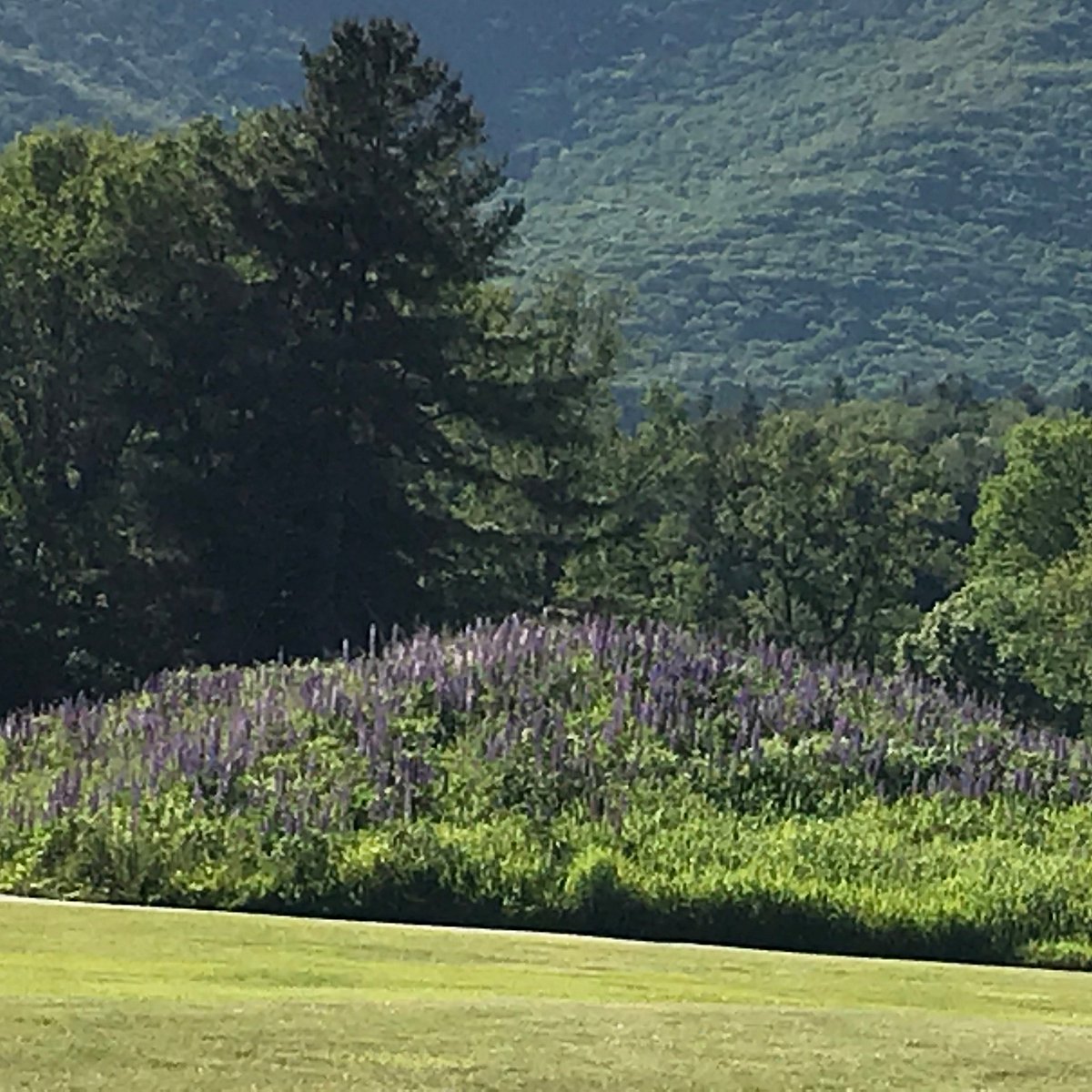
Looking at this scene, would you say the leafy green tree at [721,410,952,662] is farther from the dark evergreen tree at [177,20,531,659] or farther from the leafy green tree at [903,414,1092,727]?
the dark evergreen tree at [177,20,531,659]

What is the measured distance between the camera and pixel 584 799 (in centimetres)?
2086

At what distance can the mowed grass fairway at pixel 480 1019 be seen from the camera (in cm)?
905

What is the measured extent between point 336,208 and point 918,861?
2298 centimetres

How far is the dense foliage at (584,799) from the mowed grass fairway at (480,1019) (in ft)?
12.0

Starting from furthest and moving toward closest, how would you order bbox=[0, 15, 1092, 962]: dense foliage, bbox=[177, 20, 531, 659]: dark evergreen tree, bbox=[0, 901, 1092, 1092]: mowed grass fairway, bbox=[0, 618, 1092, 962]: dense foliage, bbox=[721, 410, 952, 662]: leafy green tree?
bbox=[721, 410, 952, 662]: leafy green tree, bbox=[177, 20, 531, 659]: dark evergreen tree, bbox=[0, 15, 1092, 962]: dense foliage, bbox=[0, 618, 1092, 962]: dense foliage, bbox=[0, 901, 1092, 1092]: mowed grass fairway

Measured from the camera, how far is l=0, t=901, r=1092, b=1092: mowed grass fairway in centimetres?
905

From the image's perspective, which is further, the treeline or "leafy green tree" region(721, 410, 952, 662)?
"leafy green tree" region(721, 410, 952, 662)

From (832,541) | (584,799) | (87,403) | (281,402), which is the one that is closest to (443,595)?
(281,402)

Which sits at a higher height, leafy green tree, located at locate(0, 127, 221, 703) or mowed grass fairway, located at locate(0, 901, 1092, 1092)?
leafy green tree, located at locate(0, 127, 221, 703)

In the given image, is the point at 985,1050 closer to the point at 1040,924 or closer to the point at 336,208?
the point at 1040,924

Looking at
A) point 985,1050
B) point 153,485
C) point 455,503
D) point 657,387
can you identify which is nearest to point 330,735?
point 985,1050

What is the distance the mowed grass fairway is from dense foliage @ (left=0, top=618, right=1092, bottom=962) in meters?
3.66

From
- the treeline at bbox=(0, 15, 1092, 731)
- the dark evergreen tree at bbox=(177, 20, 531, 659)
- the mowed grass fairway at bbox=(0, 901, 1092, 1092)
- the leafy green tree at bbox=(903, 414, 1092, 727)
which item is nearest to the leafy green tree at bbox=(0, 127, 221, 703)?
the treeline at bbox=(0, 15, 1092, 731)

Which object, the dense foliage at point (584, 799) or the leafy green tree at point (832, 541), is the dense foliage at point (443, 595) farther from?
the leafy green tree at point (832, 541)
